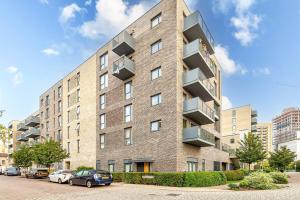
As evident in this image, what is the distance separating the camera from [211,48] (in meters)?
30.9

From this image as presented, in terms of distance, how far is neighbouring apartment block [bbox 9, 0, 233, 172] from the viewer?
2516 cm

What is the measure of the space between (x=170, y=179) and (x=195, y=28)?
1356 centimetres

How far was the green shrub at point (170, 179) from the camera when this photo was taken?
67.4ft

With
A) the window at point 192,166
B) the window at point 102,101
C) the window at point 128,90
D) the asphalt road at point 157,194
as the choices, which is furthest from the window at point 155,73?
the asphalt road at point 157,194

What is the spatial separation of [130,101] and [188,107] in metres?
6.94

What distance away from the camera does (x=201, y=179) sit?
21.1 m

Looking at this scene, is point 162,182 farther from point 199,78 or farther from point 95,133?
point 95,133

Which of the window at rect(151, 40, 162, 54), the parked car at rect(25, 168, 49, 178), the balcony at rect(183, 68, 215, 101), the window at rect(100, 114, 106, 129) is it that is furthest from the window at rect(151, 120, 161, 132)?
the parked car at rect(25, 168, 49, 178)

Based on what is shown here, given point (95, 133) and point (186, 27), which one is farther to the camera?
point (95, 133)

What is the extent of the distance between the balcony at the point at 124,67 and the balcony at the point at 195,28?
622cm

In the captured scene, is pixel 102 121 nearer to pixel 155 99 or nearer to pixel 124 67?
pixel 124 67

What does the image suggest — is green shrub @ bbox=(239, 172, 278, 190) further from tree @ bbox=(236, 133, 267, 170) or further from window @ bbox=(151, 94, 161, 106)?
tree @ bbox=(236, 133, 267, 170)

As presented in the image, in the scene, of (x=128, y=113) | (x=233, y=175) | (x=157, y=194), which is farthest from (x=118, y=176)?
(x=233, y=175)

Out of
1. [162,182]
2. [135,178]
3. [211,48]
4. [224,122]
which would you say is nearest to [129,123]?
[135,178]
